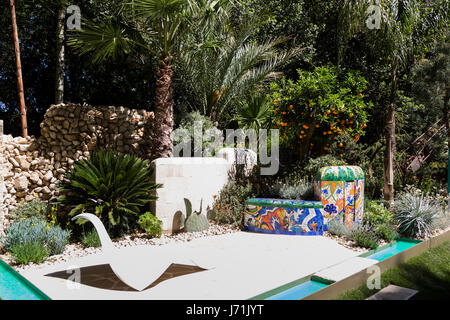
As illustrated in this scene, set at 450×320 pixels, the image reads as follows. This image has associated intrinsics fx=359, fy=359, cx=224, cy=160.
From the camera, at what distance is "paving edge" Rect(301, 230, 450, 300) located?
13.8ft

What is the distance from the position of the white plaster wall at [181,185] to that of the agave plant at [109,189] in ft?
1.12

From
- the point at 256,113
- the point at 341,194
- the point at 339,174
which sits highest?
the point at 256,113

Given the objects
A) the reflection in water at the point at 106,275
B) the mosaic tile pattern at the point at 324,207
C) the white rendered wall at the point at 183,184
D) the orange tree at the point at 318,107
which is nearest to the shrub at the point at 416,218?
the mosaic tile pattern at the point at 324,207

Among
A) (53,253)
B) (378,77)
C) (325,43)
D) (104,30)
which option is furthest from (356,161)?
(53,253)

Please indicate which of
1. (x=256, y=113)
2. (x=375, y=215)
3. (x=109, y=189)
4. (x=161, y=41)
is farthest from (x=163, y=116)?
(x=375, y=215)

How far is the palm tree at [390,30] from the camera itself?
8.09 m

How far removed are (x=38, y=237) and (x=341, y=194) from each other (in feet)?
18.1

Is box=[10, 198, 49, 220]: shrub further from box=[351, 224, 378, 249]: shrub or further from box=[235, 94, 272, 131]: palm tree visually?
box=[351, 224, 378, 249]: shrub

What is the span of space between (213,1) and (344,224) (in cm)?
580

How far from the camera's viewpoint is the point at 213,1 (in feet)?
27.6

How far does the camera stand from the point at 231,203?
817 cm

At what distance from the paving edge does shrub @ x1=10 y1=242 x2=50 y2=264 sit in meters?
3.87

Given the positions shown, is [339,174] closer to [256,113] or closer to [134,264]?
[256,113]

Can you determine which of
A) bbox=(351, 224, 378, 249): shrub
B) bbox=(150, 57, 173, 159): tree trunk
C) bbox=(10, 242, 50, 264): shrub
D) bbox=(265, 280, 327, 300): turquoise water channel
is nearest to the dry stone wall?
bbox=(150, 57, 173, 159): tree trunk
